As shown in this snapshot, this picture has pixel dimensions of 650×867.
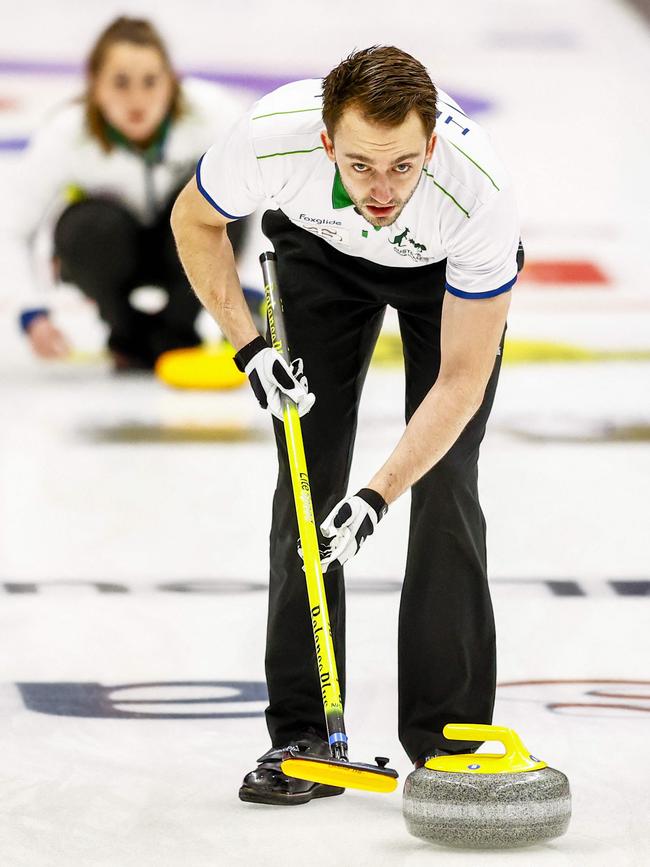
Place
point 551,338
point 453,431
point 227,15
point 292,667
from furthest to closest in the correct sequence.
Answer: point 227,15, point 551,338, point 292,667, point 453,431

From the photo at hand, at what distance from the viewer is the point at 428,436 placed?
285cm

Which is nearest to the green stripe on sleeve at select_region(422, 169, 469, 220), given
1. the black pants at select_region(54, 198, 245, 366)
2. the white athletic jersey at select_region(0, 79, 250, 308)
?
the white athletic jersey at select_region(0, 79, 250, 308)

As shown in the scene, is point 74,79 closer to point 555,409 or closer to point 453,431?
point 555,409

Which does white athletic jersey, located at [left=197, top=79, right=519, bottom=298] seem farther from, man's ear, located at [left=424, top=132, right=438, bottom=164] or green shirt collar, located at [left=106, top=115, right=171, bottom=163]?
green shirt collar, located at [left=106, top=115, right=171, bottom=163]

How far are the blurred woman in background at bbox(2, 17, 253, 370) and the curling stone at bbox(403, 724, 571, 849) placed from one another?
3.53m

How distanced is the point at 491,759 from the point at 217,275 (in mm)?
997

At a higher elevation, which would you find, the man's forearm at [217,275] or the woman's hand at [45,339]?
the man's forearm at [217,275]

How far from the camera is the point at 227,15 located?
472 inches

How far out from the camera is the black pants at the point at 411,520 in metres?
3.03

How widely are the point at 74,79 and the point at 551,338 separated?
4726 mm

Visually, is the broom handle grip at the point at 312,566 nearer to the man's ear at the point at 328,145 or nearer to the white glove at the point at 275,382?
the white glove at the point at 275,382

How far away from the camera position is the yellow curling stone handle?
2699mm

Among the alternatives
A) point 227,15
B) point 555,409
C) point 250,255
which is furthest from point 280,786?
point 227,15

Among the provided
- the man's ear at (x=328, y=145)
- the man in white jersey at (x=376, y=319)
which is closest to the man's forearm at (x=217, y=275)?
the man in white jersey at (x=376, y=319)
